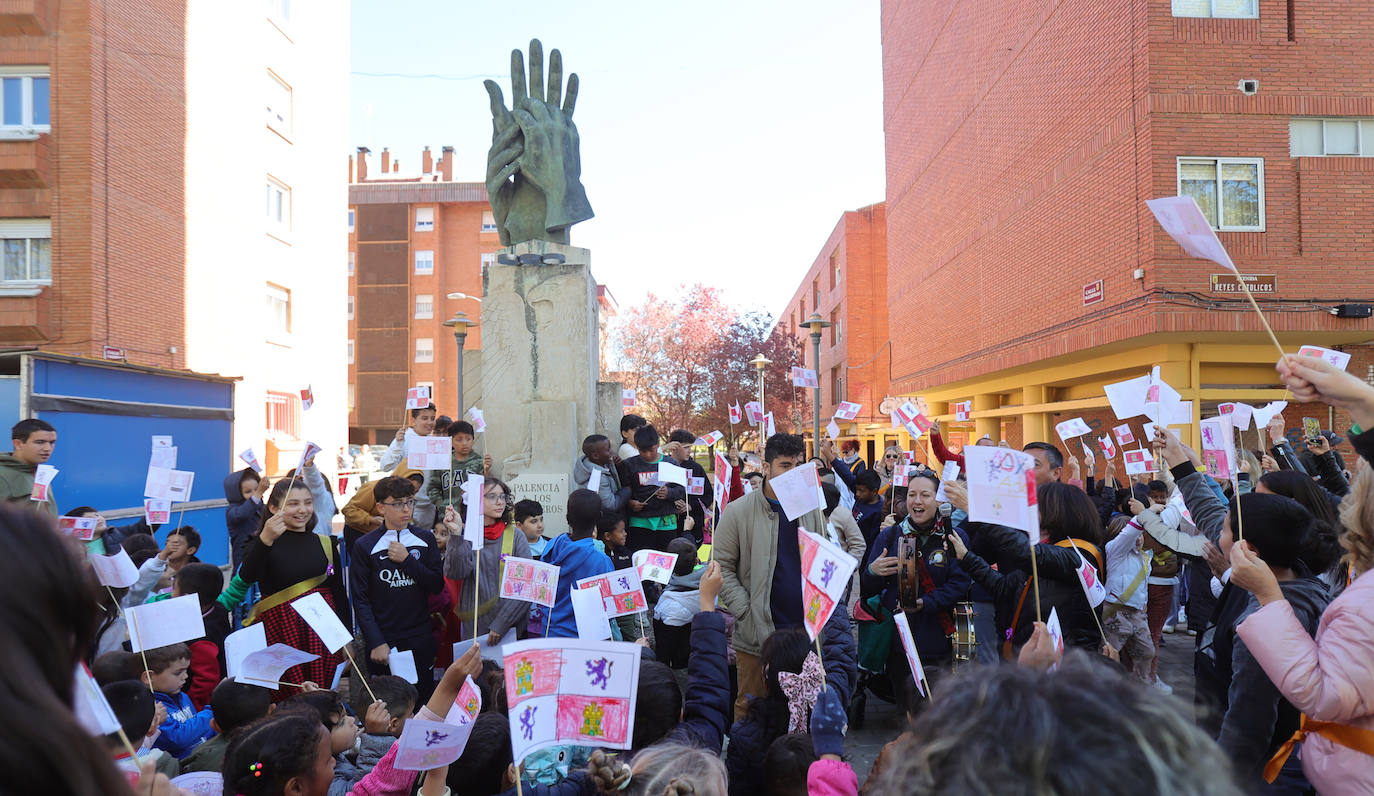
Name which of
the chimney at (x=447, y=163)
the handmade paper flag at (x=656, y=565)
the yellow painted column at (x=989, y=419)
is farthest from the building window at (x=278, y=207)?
the chimney at (x=447, y=163)

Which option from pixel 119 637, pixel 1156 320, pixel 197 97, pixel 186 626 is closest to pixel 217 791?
pixel 186 626

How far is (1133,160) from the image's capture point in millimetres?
15859

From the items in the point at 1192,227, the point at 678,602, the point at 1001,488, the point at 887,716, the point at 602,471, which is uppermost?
the point at 1192,227

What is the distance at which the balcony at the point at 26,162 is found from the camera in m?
16.8

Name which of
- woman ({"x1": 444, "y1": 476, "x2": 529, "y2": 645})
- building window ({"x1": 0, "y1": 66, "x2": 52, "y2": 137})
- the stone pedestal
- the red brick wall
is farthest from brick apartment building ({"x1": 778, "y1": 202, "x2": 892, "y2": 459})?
woman ({"x1": 444, "y1": 476, "x2": 529, "y2": 645})

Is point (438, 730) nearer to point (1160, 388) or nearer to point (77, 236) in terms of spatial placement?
point (1160, 388)

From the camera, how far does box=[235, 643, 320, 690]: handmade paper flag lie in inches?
156

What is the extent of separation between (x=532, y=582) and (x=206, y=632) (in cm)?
223

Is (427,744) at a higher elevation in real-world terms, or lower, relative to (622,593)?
lower

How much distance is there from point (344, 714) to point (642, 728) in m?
1.62

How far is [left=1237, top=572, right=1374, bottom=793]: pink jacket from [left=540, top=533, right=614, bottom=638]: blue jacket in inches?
146

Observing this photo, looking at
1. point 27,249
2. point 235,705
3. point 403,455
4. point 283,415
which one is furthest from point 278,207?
point 235,705

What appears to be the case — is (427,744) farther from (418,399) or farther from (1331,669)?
(418,399)

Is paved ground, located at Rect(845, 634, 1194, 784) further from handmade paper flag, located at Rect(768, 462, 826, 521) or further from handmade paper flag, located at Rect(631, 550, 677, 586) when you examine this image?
handmade paper flag, located at Rect(768, 462, 826, 521)
